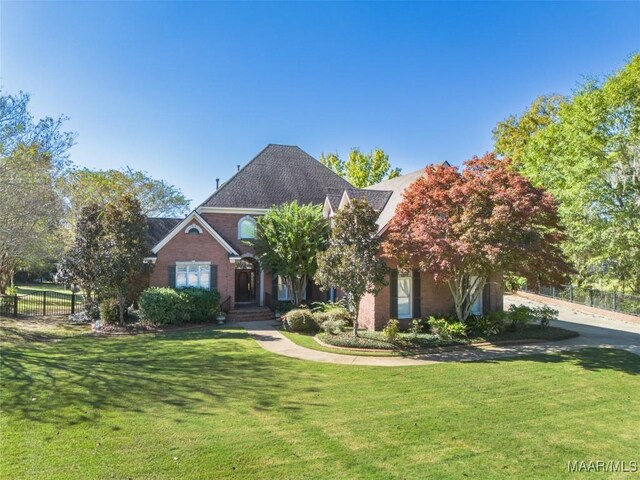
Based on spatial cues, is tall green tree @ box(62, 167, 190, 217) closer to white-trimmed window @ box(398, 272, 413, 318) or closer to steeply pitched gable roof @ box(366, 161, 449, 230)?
steeply pitched gable roof @ box(366, 161, 449, 230)

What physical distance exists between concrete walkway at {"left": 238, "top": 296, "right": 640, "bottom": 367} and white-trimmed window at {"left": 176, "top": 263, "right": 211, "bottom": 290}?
3.86 metres

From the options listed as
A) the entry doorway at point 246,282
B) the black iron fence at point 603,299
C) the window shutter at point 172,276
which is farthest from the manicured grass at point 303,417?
the entry doorway at point 246,282

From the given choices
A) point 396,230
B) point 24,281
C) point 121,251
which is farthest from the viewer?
point 24,281

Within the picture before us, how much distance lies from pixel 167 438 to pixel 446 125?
72.8 ft

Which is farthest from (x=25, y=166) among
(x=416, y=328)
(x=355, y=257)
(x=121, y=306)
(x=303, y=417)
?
(x=416, y=328)

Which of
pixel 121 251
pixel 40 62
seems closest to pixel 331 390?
pixel 121 251

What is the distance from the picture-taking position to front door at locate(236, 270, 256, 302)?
84.8ft

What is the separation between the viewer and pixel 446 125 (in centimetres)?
2325

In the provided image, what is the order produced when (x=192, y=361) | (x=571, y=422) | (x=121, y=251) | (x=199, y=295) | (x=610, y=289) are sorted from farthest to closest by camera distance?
(x=610, y=289) < (x=199, y=295) < (x=121, y=251) < (x=192, y=361) < (x=571, y=422)

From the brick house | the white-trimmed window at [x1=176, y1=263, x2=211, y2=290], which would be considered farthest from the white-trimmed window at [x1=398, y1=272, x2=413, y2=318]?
the white-trimmed window at [x1=176, y1=263, x2=211, y2=290]

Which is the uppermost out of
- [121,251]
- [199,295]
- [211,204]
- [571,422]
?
[211,204]

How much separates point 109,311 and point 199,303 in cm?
429

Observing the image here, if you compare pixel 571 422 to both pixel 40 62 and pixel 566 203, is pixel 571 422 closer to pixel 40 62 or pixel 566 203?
pixel 40 62

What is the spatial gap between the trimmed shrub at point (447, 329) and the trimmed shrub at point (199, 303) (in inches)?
443
